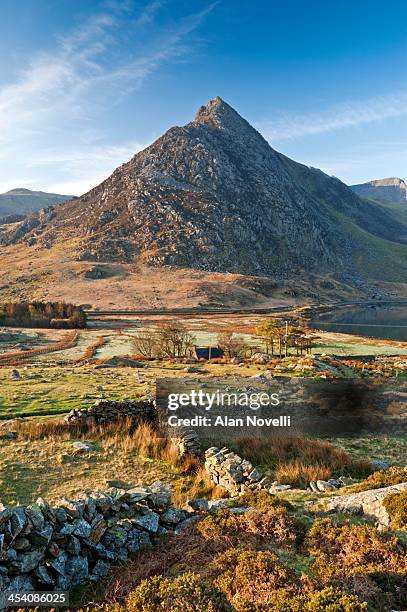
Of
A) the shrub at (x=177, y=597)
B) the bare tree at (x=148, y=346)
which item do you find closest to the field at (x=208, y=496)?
the shrub at (x=177, y=597)

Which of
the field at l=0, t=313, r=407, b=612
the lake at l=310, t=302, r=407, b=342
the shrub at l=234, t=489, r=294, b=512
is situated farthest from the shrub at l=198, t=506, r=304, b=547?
the lake at l=310, t=302, r=407, b=342

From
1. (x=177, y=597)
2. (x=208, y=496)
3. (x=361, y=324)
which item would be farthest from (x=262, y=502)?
(x=361, y=324)

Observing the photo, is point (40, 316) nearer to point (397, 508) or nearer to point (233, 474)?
point (233, 474)

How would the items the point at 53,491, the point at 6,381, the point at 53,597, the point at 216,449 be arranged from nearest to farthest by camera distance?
the point at 53,597 → the point at 53,491 → the point at 216,449 → the point at 6,381

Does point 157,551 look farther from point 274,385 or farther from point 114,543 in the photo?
point 274,385

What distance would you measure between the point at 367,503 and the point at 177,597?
5091 mm

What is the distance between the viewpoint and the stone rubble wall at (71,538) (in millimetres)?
6555

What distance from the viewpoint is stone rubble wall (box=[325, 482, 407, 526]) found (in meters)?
8.47

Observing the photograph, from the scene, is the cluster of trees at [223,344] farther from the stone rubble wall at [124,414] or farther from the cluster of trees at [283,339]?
the stone rubble wall at [124,414]

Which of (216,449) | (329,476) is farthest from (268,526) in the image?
(216,449)

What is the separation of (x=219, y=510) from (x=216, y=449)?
561cm

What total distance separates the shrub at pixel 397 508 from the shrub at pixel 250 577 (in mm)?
2810

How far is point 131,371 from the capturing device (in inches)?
1183

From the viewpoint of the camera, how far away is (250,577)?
6336 millimetres
